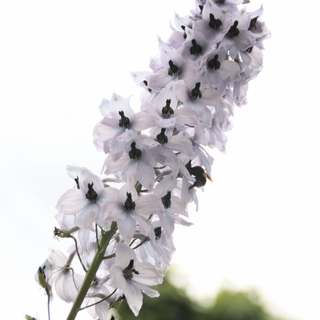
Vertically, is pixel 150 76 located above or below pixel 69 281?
above

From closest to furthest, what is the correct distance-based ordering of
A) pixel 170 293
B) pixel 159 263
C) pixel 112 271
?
pixel 112 271, pixel 159 263, pixel 170 293

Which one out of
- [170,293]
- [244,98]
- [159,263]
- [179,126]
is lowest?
[159,263]

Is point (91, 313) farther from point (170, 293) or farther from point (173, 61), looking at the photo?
point (170, 293)

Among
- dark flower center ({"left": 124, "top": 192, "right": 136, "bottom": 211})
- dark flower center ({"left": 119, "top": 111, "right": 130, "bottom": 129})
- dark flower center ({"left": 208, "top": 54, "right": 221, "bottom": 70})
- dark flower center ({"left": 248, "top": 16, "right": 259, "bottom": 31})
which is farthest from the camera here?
dark flower center ({"left": 248, "top": 16, "right": 259, "bottom": 31})

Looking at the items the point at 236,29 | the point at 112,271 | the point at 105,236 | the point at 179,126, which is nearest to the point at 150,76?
the point at 179,126

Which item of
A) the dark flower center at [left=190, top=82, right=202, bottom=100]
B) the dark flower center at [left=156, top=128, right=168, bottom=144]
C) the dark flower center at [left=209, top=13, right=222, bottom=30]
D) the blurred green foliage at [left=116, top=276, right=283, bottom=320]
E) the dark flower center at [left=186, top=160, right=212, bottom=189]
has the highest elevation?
the blurred green foliage at [left=116, top=276, right=283, bottom=320]

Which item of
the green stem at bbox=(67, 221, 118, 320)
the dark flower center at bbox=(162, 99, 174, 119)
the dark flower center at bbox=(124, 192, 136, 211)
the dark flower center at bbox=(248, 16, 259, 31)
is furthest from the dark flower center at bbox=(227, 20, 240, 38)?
the green stem at bbox=(67, 221, 118, 320)

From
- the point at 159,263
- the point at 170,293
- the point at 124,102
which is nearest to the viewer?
the point at 124,102

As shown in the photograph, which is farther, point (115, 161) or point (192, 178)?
point (192, 178)

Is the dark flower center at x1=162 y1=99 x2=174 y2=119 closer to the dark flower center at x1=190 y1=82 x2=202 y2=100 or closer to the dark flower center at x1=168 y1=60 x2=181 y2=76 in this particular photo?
the dark flower center at x1=190 y1=82 x2=202 y2=100
